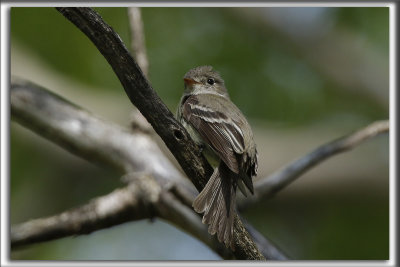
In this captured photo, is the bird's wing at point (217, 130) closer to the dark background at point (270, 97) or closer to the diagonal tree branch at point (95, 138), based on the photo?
the diagonal tree branch at point (95, 138)

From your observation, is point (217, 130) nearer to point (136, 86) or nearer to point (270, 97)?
point (136, 86)

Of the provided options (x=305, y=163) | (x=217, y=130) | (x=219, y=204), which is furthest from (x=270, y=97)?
(x=219, y=204)

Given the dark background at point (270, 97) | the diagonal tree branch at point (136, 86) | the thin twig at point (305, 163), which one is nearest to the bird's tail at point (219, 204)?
the diagonal tree branch at point (136, 86)

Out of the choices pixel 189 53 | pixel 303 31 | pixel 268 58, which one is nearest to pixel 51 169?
pixel 189 53

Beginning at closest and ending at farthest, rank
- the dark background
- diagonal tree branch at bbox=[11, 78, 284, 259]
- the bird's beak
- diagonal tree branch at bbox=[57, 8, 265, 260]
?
diagonal tree branch at bbox=[57, 8, 265, 260]
the bird's beak
diagonal tree branch at bbox=[11, 78, 284, 259]
the dark background

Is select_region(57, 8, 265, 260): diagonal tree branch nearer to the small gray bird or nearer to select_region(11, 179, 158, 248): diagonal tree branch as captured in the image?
the small gray bird

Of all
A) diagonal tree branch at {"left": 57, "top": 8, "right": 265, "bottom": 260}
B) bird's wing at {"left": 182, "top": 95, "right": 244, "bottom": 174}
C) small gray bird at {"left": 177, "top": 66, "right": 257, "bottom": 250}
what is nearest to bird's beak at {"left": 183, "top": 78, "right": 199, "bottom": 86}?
small gray bird at {"left": 177, "top": 66, "right": 257, "bottom": 250}
